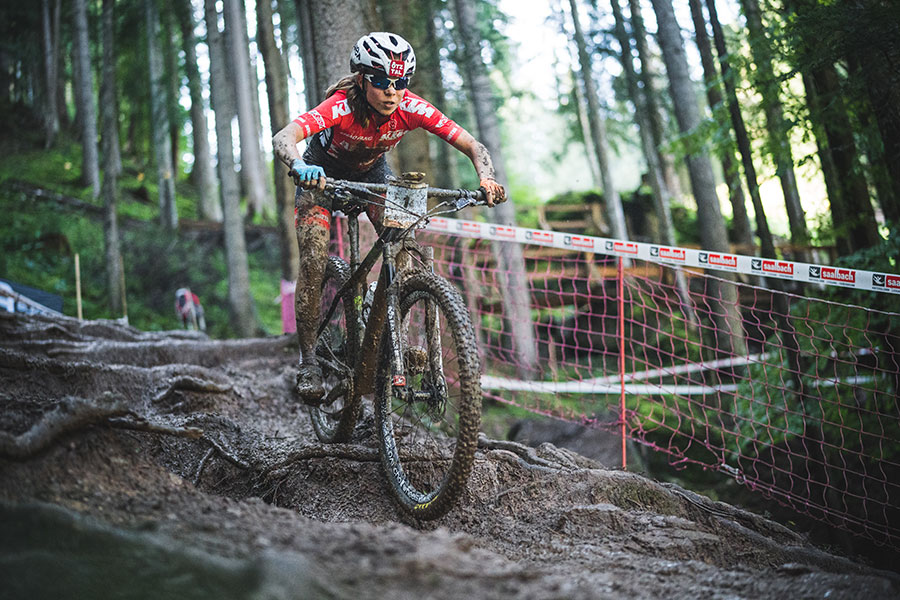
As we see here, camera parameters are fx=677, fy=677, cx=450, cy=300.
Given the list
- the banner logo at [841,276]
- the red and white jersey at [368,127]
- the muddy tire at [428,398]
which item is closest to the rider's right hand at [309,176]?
the red and white jersey at [368,127]

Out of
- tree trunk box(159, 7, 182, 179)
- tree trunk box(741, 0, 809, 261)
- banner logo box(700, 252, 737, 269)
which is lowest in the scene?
banner logo box(700, 252, 737, 269)

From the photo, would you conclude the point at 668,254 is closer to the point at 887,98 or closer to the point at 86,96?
the point at 887,98

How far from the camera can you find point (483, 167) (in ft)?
12.6

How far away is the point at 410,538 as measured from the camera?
226 cm

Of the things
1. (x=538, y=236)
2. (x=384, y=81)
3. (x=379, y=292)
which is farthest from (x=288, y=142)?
(x=538, y=236)

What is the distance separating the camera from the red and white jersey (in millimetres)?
3750

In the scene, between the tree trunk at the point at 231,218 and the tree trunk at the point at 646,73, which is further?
the tree trunk at the point at 646,73

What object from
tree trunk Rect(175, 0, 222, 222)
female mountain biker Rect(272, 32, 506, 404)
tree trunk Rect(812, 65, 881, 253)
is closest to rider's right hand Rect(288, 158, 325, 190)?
female mountain biker Rect(272, 32, 506, 404)

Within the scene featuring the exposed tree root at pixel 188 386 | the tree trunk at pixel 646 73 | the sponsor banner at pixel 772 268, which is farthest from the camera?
the tree trunk at pixel 646 73

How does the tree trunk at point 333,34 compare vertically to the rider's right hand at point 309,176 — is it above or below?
above

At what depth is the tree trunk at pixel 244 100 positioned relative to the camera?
14.5m

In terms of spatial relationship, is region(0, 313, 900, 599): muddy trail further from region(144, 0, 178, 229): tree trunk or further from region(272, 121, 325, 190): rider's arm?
region(144, 0, 178, 229): tree trunk

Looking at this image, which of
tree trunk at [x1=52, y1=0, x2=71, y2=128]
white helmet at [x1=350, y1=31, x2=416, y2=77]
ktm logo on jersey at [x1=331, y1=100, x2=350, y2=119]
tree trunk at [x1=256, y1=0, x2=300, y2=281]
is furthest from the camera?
tree trunk at [x1=52, y1=0, x2=71, y2=128]

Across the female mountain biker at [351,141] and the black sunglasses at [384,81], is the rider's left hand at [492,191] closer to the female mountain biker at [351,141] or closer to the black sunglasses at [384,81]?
the female mountain biker at [351,141]
